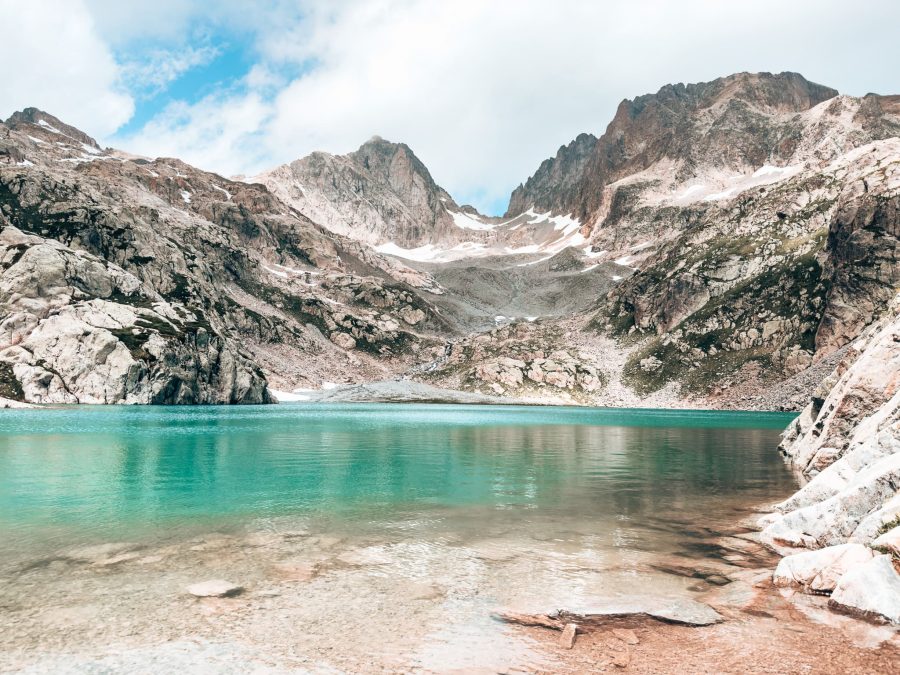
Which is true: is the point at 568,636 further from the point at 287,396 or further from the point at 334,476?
the point at 287,396

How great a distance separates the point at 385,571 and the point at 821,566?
1220cm

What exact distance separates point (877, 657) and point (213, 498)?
87.0ft

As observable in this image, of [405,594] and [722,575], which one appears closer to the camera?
[405,594]

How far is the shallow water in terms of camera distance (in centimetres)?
1180

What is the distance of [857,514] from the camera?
17.1 metres

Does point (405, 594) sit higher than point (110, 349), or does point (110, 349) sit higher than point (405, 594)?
point (110, 349)

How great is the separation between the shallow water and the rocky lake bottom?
88 mm

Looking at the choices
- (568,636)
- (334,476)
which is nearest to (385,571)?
(568,636)

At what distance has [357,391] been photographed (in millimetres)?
191500

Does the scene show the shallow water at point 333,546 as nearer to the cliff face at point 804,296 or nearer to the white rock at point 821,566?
the white rock at point 821,566

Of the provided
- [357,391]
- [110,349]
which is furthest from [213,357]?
[357,391]

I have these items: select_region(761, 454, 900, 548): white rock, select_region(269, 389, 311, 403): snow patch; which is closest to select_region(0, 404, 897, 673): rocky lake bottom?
select_region(761, 454, 900, 548): white rock

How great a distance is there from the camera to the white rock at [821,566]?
46.5 ft

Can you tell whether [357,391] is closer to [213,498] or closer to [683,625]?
[213,498]
